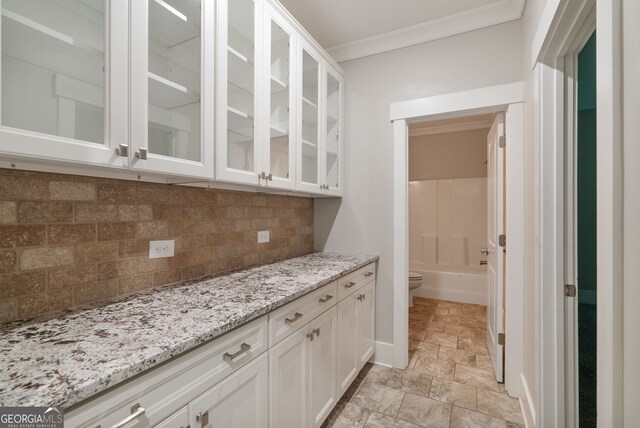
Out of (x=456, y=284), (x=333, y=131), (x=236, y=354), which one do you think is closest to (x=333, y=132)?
(x=333, y=131)

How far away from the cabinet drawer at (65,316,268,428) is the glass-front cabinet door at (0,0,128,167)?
0.66 metres

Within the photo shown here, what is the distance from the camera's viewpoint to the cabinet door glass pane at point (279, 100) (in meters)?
1.68

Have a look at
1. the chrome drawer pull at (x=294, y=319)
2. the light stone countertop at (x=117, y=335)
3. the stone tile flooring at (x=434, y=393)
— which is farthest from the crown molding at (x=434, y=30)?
the stone tile flooring at (x=434, y=393)

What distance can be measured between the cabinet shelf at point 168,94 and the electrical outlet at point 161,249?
63 centimetres

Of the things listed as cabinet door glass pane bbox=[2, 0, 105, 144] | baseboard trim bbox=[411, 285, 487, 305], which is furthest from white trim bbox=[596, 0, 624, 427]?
baseboard trim bbox=[411, 285, 487, 305]

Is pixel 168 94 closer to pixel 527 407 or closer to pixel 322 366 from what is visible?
pixel 322 366

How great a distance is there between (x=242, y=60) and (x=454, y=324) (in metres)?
3.21

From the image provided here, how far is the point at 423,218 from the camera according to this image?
447cm

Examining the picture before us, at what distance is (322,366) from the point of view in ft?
5.14

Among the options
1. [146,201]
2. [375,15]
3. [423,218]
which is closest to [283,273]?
[146,201]

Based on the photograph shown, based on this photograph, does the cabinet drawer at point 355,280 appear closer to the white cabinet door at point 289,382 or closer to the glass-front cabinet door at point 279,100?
the white cabinet door at point 289,382

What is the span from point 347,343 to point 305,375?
0.54m

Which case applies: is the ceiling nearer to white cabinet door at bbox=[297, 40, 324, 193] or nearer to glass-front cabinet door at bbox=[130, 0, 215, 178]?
white cabinet door at bbox=[297, 40, 324, 193]

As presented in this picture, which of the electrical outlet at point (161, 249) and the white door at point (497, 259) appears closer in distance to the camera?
the electrical outlet at point (161, 249)
